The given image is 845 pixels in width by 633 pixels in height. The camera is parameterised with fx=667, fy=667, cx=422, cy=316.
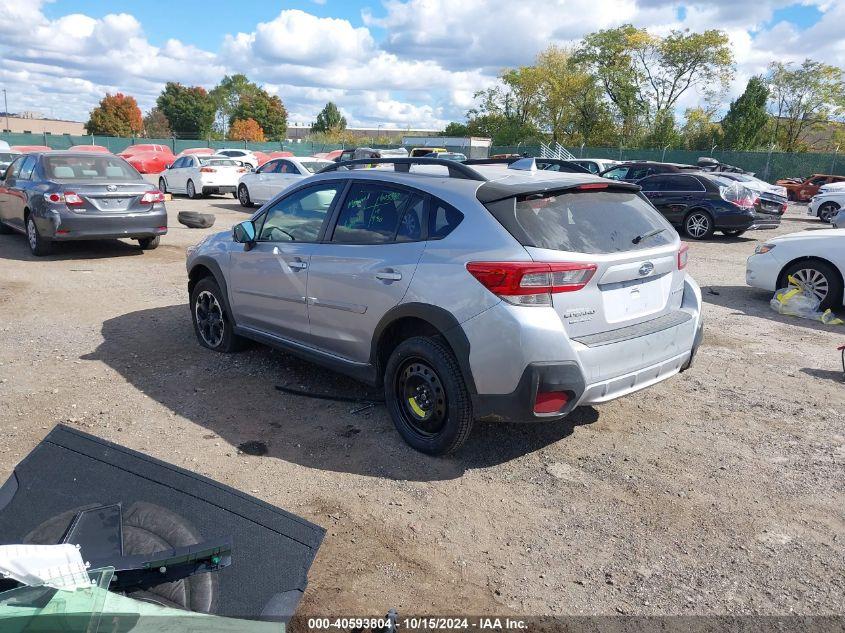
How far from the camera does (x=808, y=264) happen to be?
8.16 metres

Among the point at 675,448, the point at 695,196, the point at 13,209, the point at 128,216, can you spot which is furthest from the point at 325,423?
the point at 695,196

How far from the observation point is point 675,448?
4375 mm

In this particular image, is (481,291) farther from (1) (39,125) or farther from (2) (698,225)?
(1) (39,125)

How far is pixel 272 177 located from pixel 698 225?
36.5 ft

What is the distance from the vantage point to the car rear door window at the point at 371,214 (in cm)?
434

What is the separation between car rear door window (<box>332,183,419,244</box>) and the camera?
14.3ft

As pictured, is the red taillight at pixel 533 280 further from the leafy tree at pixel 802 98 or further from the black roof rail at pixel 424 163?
A: the leafy tree at pixel 802 98

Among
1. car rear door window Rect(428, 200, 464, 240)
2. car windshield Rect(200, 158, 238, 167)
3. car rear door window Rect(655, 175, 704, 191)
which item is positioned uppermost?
car rear door window Rect(428, 200, 464, 240)

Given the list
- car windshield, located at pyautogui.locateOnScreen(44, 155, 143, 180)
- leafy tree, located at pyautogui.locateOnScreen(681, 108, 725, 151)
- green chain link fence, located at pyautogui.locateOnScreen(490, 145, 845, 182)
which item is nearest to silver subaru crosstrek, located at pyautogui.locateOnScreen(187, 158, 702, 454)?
car windshield, located at pyautogui.locateOnScreen(44, 155, 143, 180)

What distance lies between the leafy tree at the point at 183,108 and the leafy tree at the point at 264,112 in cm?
469

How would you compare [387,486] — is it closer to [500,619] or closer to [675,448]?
[500,619]

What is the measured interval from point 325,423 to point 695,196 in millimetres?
13358

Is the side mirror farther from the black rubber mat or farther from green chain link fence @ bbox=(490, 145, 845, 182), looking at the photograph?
green chain link fence @ bbox=(490, 145, 845, 182)

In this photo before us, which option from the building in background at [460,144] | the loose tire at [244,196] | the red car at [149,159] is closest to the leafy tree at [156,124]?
the red car at [149,159]
